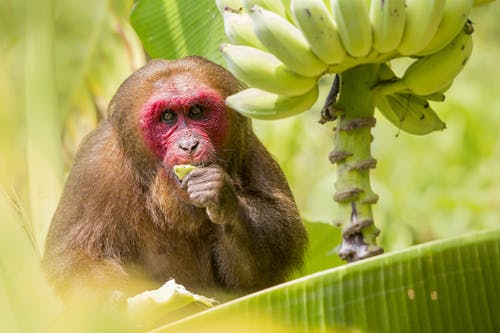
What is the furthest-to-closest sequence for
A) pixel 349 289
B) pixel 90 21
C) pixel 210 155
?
pixel 90 21
pixel 210 155
pixel 349 289

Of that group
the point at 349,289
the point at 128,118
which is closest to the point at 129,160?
the point at 128,118

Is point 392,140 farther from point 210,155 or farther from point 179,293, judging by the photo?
point 179,293

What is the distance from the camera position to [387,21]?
211 cm

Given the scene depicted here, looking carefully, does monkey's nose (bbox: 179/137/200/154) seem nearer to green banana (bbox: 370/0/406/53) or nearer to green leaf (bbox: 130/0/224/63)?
green leaf (bbox: 130/0/224/63)

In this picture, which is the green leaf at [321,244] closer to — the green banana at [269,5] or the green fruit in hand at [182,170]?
the green fruit in hand at [182,170]

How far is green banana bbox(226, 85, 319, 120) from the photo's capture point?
2.39 metres

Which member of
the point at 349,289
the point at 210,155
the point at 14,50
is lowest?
the point at 349,289

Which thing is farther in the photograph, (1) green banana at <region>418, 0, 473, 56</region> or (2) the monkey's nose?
(2) the monkey's nose

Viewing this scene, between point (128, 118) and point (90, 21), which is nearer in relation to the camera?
point (128, 118)

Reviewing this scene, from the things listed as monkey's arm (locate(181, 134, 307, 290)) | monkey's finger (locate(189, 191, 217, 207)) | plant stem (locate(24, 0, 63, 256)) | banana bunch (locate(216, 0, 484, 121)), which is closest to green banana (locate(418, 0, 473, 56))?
banana bunch (locate(216, 0, 484, 121))

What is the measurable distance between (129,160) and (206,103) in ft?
1.49

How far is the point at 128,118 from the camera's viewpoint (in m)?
4.30

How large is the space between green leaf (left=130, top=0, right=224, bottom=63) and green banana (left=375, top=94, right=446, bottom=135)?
5.25 ft

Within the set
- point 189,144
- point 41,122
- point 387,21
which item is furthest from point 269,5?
point 41,122
